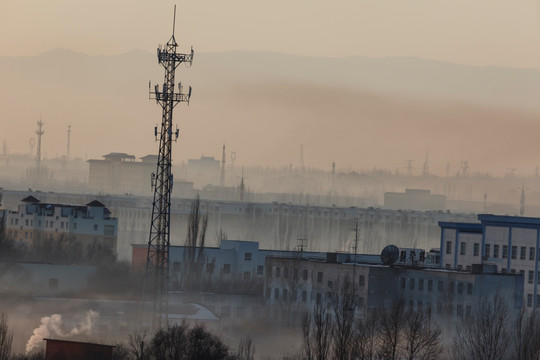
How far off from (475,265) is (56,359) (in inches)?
932

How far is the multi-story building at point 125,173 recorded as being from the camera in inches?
7598

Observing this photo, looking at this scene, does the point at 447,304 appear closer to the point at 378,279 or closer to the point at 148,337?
the point at 378,279

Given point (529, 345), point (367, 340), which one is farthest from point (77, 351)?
point (529, 345)

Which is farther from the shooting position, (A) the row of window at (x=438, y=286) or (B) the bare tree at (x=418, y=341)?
(A) the row of window at (x=438, y=286)

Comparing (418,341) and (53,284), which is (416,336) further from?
(53,284)

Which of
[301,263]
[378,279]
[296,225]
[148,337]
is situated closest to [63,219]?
[301,263]

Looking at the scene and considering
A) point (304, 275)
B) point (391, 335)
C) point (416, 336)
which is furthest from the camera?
point (304, 275)

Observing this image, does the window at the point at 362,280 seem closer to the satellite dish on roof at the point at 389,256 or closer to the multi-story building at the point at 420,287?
the multi-story building at the point at 420,287

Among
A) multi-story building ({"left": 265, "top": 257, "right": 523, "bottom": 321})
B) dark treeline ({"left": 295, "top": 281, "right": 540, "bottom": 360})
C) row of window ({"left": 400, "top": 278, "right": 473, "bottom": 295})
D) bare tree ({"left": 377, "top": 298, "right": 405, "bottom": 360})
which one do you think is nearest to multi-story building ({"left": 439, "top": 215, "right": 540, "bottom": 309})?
multi-story building ({"left": 265, "top": 257, "right": 523, "bottom": 321})

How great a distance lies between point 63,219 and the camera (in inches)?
3433

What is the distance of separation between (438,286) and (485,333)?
30.1 ft

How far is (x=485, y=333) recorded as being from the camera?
42.8 metres

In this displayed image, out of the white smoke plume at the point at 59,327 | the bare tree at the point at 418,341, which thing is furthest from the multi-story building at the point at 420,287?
the white smoke plume at the point at 59,327

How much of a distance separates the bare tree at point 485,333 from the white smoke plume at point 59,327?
1203 cm
